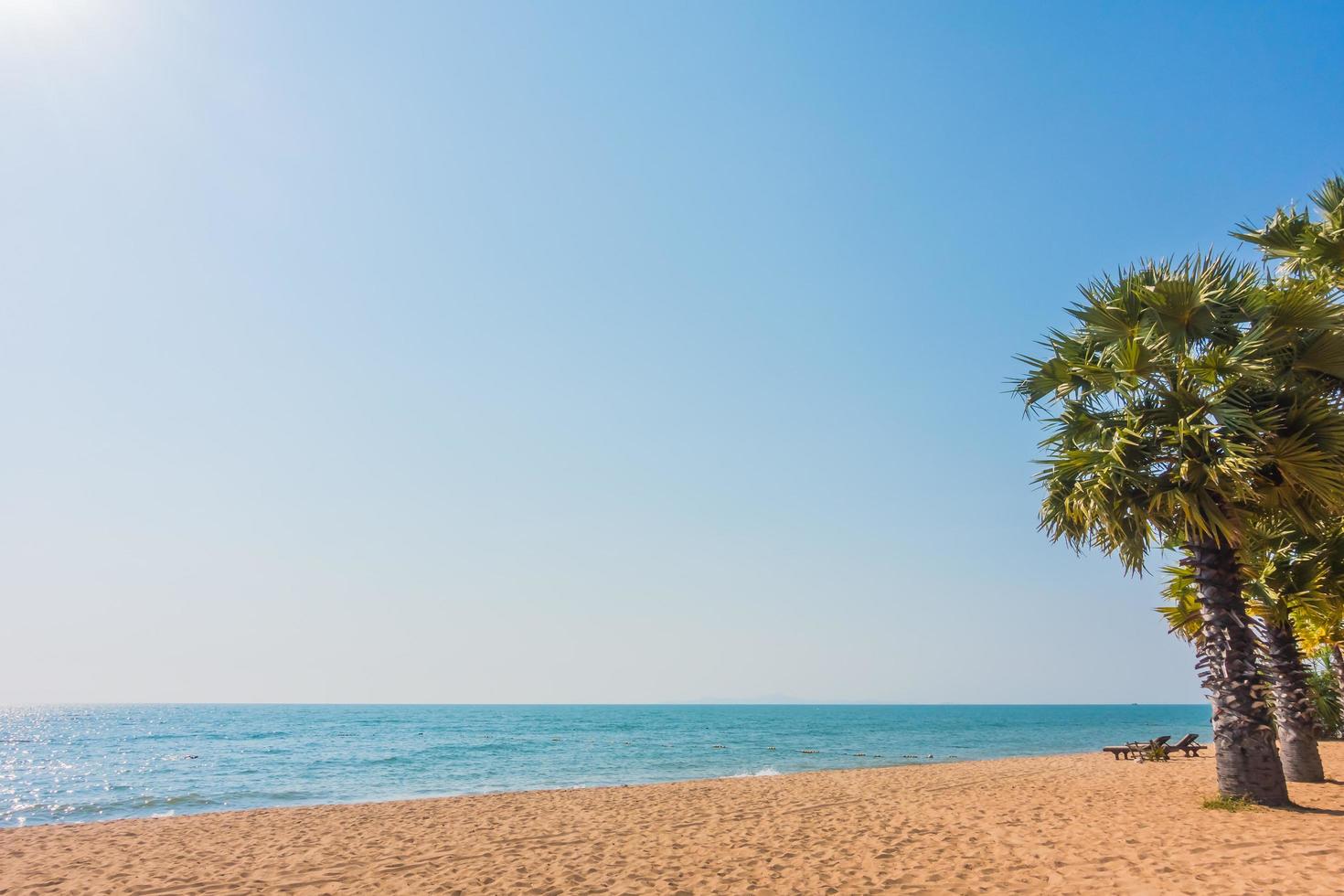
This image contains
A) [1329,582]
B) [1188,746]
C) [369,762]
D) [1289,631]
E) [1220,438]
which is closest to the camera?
[1220,438]

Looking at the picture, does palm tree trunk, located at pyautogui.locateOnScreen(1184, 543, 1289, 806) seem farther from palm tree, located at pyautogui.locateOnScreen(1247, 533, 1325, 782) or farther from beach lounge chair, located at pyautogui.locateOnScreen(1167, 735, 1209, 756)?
beach lounge chair, located at pyautogui.locateOnScreen(1167, 735, 1209, 756)

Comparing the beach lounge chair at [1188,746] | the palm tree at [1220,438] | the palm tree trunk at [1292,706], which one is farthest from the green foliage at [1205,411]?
A: the beach lounge chair at [1188,746]

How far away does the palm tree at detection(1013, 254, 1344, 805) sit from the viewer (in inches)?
411

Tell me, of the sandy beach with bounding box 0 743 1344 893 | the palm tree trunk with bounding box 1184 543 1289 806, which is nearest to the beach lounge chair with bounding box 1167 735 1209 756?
the sandy beach with bounding box 0 743 1344 893

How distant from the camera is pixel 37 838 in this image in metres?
13.4

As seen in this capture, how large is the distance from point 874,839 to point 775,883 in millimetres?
3111

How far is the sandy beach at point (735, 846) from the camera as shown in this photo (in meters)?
8.46

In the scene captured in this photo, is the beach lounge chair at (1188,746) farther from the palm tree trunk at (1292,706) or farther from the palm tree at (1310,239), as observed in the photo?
the palm tree at (1310,239)

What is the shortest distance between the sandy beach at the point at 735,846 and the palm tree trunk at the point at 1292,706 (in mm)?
603

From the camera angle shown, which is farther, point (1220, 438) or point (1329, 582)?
point (1329, 582)

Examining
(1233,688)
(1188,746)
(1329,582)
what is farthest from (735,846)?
(1188,746)

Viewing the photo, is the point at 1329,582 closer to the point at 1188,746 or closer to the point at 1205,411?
the point at 1205,411

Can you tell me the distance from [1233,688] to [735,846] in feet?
26.7

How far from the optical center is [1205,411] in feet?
35.8
